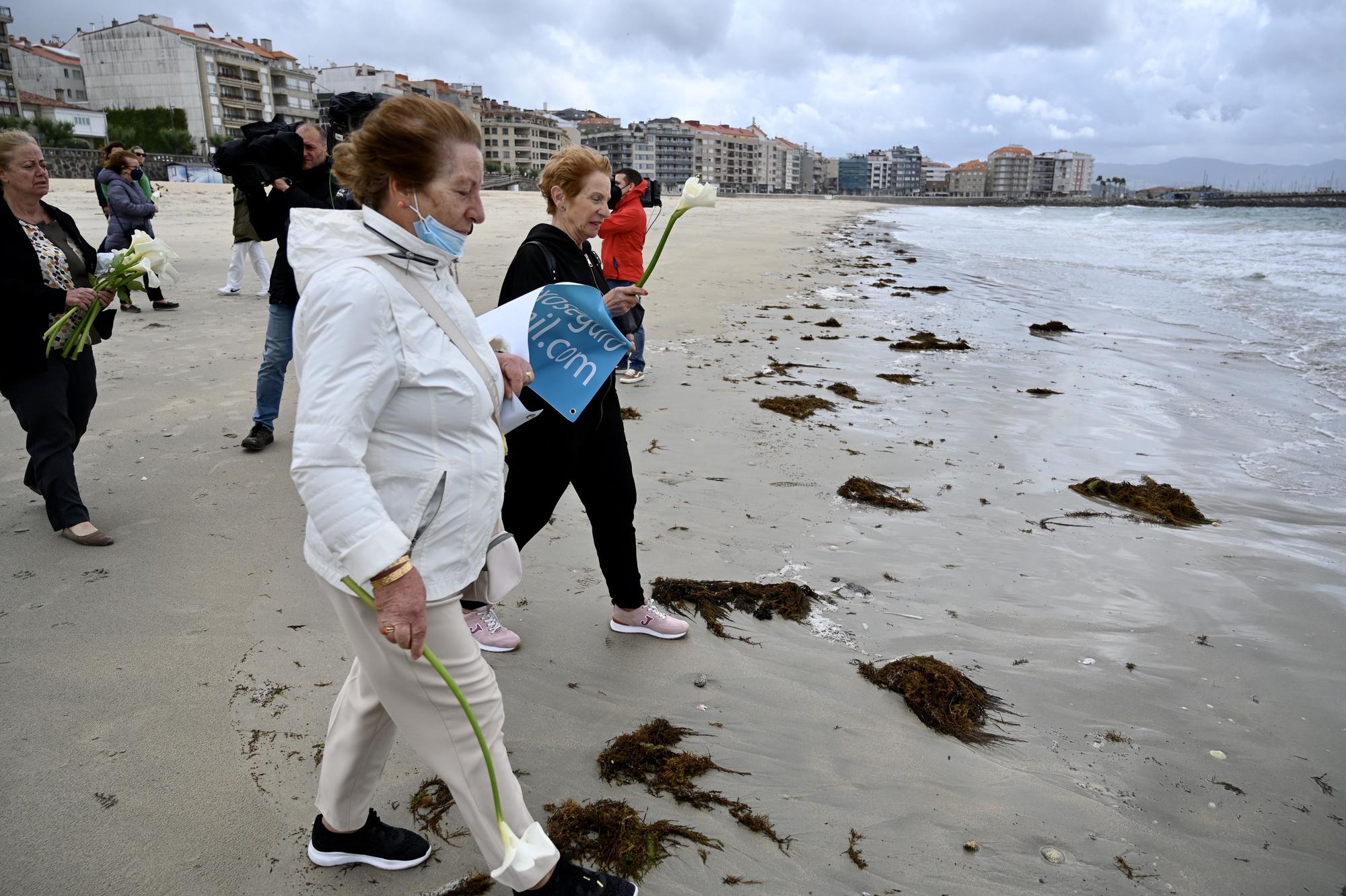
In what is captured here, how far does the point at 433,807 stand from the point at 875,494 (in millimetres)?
3158

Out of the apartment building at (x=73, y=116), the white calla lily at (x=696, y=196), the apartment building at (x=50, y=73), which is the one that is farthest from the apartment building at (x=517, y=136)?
the white calla lily at (x=696, y=196)

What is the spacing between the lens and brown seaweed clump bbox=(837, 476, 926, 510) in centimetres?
465

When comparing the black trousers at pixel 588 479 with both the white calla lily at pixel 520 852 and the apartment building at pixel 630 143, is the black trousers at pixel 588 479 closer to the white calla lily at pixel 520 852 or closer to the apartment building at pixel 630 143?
the white calla lily at pixel 520 852

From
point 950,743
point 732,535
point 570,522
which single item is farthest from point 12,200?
point 950,743

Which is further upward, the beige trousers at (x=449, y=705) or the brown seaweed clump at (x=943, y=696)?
the beige trousers at (x=449, y=705)

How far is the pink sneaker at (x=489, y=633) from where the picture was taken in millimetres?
3146

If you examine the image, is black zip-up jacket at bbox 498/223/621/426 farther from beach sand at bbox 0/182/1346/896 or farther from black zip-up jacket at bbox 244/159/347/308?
black zip-up jacket at bbox 244/159/347/308

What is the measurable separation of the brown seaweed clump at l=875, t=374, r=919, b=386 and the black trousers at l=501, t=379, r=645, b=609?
483cm

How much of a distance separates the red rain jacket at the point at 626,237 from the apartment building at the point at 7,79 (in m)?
79.7

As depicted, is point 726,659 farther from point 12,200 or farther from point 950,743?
point 12,200

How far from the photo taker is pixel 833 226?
127 ft

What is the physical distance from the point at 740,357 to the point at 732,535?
4138 mm

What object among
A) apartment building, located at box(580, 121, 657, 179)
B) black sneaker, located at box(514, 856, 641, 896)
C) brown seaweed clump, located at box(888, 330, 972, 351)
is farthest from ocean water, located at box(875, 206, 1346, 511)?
apartment building, located at box(580, 121, 657, 179)

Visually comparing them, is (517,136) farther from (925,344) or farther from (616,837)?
(616,837)
